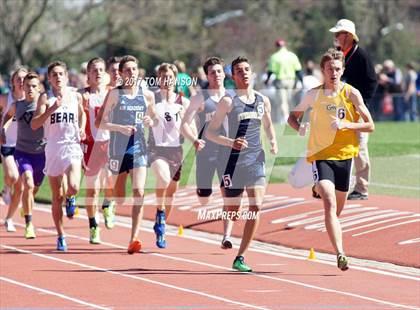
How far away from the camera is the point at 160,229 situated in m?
15.9

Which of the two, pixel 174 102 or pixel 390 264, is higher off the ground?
pixel 174 102

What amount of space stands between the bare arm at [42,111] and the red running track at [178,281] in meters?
1.63

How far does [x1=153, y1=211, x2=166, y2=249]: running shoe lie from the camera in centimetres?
1571

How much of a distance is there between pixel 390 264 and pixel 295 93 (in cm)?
1637

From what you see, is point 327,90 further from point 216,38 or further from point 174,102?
point 216,38

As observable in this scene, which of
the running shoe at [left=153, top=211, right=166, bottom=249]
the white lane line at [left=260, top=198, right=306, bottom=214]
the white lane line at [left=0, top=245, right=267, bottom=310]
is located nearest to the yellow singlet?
the white lane line at [left=0, top=245, right=267, bottom=310]

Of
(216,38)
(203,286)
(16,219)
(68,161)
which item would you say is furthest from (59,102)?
(216,38)

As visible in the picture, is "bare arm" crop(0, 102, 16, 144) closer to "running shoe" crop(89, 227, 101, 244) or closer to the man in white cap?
"running shoe" crop(89, 227, 101, 244)

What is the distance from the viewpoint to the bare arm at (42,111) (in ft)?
49.9

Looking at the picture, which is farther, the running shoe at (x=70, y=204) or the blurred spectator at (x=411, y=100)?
the blurred spectator at (x=411, y=100)

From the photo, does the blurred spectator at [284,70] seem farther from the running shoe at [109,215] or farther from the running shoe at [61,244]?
the running shoe at [61,244]

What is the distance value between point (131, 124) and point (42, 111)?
113 cm

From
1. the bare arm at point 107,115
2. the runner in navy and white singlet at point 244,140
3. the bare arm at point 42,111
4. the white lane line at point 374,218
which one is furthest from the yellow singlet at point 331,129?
the bare arm at point 42,111

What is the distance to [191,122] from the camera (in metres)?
15.5
